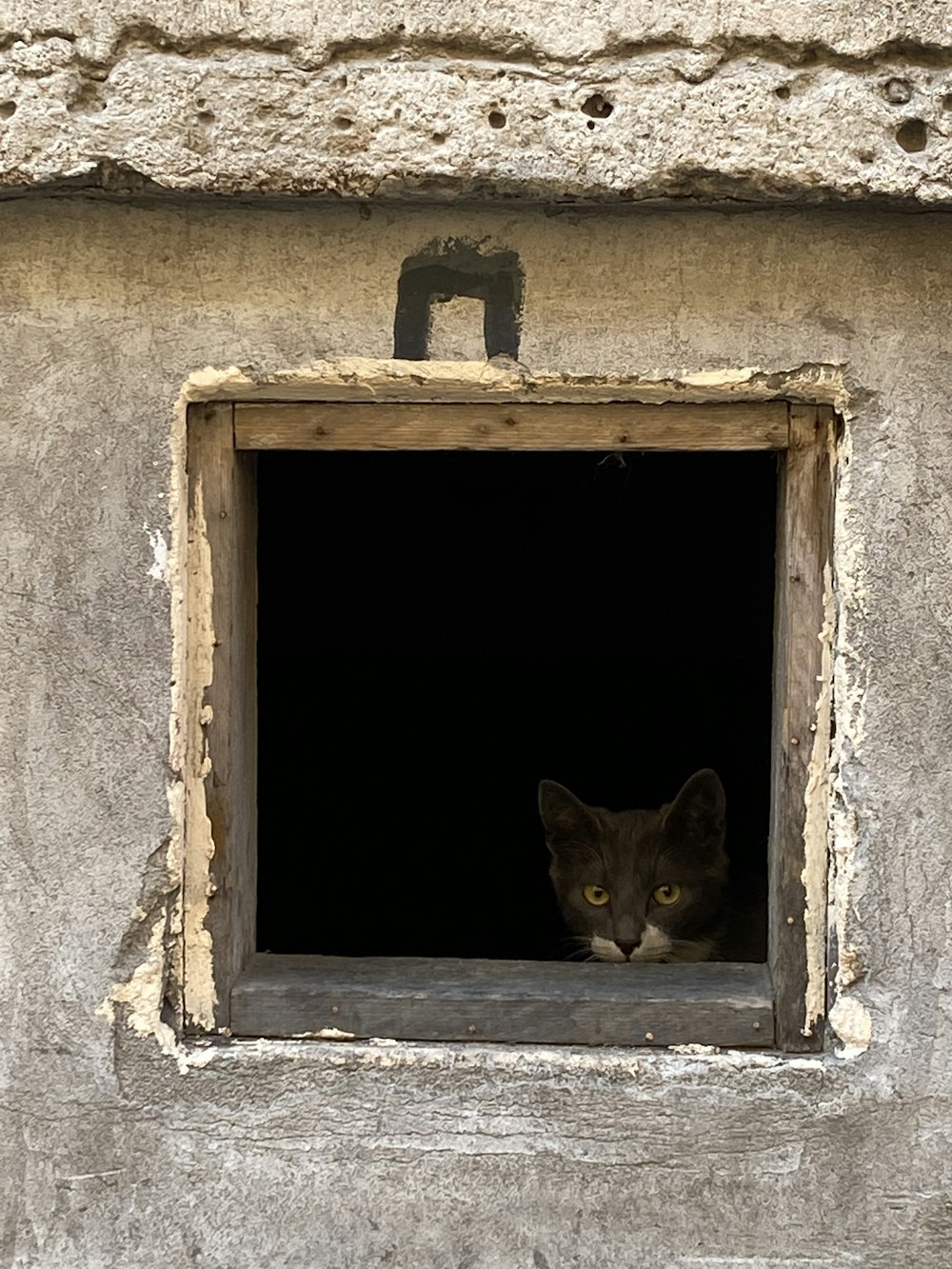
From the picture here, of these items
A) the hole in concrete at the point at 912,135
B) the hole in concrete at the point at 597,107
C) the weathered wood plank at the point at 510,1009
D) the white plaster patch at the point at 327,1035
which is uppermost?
the hole in concrete at the point at 597,107

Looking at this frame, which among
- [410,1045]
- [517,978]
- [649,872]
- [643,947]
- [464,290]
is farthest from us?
[649,872]

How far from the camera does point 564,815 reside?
4121 mm

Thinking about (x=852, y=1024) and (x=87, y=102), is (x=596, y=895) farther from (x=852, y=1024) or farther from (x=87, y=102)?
(x=87, y=102)

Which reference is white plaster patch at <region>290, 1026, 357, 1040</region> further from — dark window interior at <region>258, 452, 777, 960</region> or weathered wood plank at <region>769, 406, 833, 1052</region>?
dark window interior at <region>258, 452, 777, 960</region>

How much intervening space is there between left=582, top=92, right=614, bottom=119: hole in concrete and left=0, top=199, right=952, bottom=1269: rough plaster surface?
0.58ft

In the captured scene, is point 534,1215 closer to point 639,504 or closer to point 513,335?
point 513,335

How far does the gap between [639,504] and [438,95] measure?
12.0 ft

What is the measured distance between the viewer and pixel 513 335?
215 cm

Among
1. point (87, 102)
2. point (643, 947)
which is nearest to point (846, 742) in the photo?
point (87, 102)

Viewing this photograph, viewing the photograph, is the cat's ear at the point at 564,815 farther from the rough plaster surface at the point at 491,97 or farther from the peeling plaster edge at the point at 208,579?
the rough plaster surface at the point at 491,97

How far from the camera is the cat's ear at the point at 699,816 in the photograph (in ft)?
12.9

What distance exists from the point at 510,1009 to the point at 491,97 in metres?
1.36

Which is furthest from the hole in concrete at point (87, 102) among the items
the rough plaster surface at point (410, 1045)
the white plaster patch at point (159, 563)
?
the white plaster patch at point (159, 563)

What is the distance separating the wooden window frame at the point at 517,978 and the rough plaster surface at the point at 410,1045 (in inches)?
2.8
